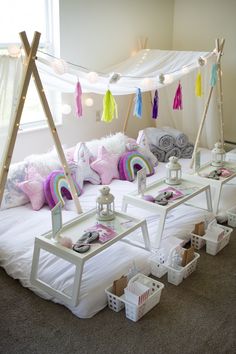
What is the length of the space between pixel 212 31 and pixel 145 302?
3.82 metres

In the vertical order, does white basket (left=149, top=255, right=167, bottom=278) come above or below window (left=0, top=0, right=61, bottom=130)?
below

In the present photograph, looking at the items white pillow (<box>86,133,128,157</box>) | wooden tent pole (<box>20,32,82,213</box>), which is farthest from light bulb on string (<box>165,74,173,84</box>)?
wooden tent pole (<box>20,32,82,213</box>)

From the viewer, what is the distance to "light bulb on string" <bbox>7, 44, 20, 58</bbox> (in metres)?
2.47

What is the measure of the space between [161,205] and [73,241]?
0.72m

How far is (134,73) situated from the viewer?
3891mm

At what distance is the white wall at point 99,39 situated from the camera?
380 cm

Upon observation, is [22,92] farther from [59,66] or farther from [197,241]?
[197,241]

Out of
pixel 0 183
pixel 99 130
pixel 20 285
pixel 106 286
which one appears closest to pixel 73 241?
pixel 106 286

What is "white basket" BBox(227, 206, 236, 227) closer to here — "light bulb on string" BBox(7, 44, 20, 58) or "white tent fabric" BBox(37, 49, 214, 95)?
"white tent fabric" BBox(37, 49, 214, 95)

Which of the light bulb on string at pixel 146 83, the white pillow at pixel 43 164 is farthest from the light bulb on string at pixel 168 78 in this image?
the white pillow at pixel 43 164

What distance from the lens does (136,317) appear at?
2.13 meters

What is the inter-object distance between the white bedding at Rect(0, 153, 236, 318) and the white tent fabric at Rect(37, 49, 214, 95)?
3.06 feet

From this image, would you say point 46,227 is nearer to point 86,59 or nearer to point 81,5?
point 86,59

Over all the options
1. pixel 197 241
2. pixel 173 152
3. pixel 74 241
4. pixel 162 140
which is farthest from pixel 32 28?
pixel 197 241
